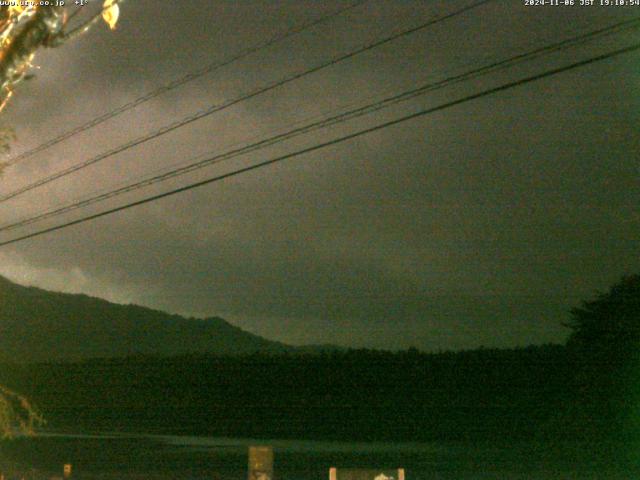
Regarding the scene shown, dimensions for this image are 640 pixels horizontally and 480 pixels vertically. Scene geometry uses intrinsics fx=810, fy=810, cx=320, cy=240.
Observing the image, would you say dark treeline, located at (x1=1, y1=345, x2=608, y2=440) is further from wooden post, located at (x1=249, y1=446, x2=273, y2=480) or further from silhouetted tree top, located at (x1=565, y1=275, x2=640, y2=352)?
wooden post, located at (x1=249, y1=446, x2=273, y2=480)

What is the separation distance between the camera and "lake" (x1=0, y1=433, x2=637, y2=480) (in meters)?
26.1

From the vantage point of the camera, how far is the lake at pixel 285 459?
1029 inches

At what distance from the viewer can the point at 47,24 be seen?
399cm

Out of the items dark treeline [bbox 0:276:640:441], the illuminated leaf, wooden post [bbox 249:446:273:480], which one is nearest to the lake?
dark treeline [bbox 0:276:640:441]

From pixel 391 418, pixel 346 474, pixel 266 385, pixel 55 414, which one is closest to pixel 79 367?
pixel 55 414

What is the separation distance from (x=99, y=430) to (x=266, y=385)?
1239cm

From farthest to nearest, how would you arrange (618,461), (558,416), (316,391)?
1. (316,391)
2. (558,416)
3. (618,461)

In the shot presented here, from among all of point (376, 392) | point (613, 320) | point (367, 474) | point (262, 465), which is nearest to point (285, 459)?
point (376, 392)

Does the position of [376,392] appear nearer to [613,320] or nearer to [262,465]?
[613,320]

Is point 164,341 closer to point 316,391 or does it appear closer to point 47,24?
A: point 316,391

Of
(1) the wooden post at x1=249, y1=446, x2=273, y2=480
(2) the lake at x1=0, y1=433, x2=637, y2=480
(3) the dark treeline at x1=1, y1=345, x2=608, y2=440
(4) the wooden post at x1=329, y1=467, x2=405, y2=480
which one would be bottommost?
A: (4) the wooden post at x1=329, y1=467, x2=405, y2=480

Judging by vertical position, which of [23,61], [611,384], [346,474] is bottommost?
[346,474]

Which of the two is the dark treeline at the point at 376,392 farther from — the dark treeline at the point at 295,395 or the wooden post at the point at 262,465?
the wooden post at the point at 262,465

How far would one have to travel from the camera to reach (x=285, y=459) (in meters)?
32.3
